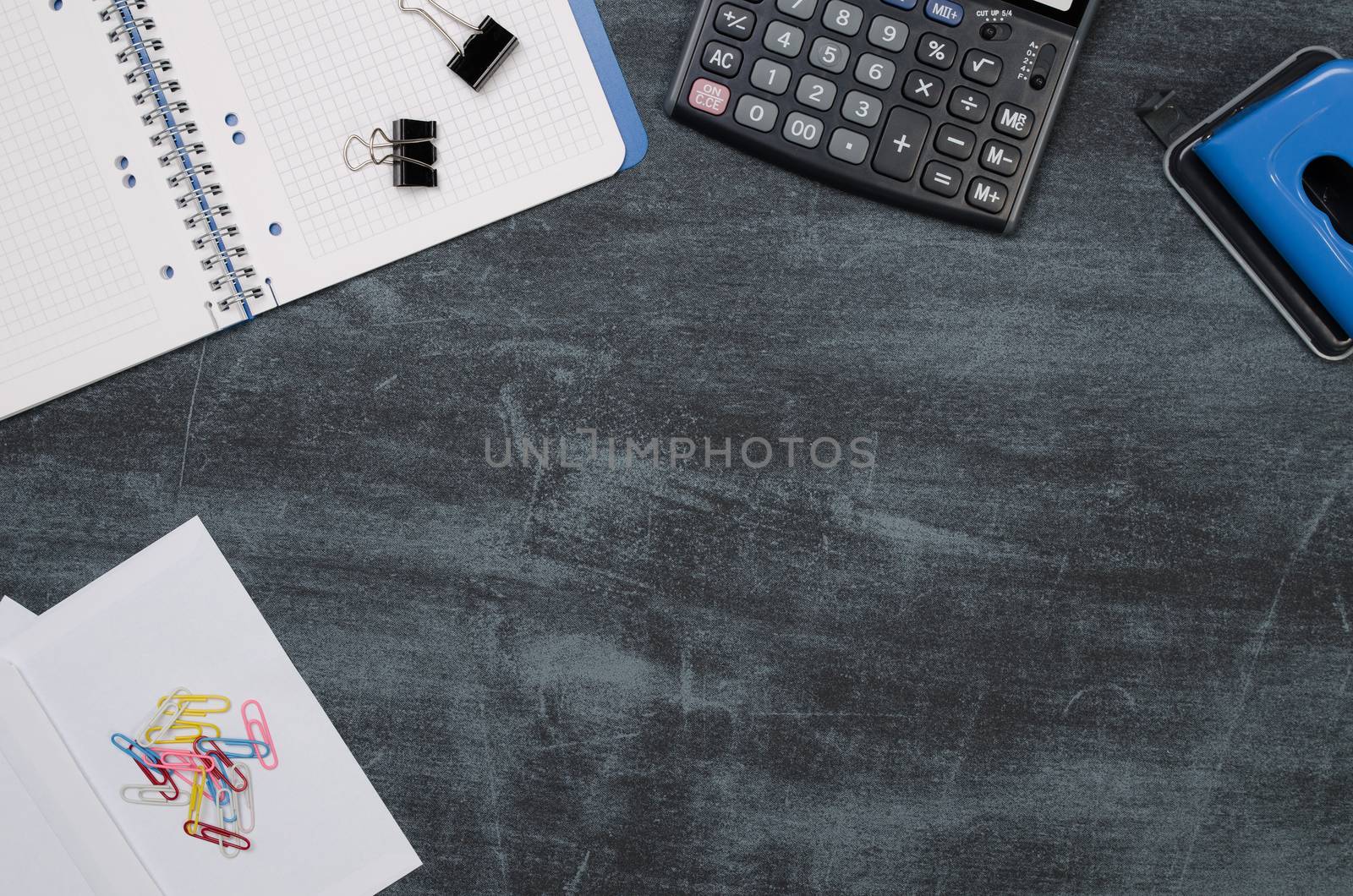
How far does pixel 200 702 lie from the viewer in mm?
529

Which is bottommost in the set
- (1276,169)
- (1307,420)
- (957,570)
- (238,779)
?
(238,779)

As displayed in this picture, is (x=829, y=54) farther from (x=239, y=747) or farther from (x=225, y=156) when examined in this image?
(x=239, y=747)

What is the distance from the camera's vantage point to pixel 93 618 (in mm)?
528

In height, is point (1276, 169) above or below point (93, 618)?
above

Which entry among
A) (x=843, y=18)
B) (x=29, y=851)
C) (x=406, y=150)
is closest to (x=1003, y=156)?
(x=843, y=18)

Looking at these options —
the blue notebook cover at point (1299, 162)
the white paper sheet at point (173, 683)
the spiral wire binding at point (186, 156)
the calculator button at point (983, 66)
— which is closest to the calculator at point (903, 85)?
the calculator button at point (983, 66)

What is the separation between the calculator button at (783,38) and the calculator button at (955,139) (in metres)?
0.10

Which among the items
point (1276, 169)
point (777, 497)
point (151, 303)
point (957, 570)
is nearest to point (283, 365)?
point (151, 303)

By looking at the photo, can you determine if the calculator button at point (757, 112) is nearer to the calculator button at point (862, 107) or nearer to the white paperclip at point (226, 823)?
the calculator button at point (862, 107)

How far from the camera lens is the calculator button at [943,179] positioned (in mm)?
499

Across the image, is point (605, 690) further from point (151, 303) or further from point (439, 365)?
point (151, 303)

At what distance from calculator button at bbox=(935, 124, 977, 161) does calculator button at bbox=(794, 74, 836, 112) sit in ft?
0.22

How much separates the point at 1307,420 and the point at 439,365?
21.5 inches

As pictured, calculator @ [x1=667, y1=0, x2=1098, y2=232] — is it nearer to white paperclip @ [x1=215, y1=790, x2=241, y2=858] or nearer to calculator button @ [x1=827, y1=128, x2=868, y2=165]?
calculator button @ [x1=827, y1=128, x2=868, y2=165]
